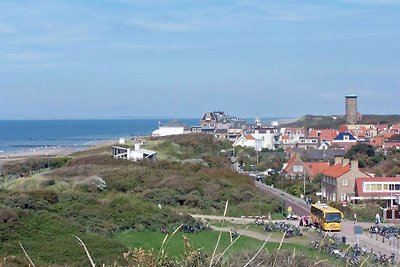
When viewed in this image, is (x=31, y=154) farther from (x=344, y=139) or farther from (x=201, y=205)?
(x=201, y=205)

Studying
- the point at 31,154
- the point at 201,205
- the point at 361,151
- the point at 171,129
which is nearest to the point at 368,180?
the point at 201,205

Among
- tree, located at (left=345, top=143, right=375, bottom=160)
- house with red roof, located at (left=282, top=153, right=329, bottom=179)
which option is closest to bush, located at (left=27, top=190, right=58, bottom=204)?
house with red roof, located at (left=282, top=153, right=329, bottom=179)

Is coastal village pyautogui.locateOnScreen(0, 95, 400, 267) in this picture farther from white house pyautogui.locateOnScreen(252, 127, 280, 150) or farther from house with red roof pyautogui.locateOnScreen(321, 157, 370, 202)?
white house pyautogui.locateOnScreen(252, 127, 280, 150)

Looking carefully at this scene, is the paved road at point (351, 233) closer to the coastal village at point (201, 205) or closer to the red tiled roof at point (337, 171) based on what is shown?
the coastal village at point (201, 205)

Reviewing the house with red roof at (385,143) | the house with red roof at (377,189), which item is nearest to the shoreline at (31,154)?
the house with red roof at (385,143)

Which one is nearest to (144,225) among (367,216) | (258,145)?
(367,216)

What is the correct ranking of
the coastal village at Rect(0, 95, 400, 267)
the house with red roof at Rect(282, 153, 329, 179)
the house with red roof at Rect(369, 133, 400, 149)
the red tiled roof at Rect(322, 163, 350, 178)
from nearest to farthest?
the coastal village at Rect(0, 95, 400, 267), the red tiled roof at Rect(322, 163, 350, 178), the house with red roof at Rect(282, 153, 329, 179), the house with red roof at Rect(369, 133, 400, 149)

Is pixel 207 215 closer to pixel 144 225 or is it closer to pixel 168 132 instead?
pixel 144 225

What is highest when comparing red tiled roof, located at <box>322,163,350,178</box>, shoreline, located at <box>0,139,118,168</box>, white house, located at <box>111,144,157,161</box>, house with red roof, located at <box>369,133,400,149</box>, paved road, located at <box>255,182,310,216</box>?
white house, located at <box>111,144,157,161</box>
